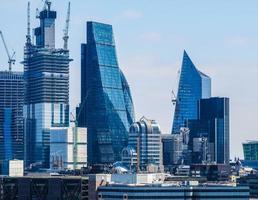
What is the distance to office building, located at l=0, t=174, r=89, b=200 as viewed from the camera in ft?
573

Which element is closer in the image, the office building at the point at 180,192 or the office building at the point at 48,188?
the office building at the point at 180,192

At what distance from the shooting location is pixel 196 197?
545ft

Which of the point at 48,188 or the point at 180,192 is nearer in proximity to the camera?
the point at 180,192

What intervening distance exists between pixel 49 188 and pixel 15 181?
21.7ft

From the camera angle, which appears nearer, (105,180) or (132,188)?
(132,188)

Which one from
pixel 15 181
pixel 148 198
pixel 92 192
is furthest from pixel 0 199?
pixel 148 198

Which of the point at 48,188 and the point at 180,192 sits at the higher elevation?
the point at 48,188

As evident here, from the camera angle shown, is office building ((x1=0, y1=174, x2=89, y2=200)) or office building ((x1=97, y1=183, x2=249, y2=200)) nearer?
office building ((x1=97, y1=183, x2=249, y2=200))

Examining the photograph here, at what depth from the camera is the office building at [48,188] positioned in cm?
17462

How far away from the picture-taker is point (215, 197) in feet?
548

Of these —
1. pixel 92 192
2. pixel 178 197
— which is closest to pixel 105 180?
pixel 92 192

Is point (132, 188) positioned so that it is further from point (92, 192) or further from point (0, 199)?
point (0, 199)

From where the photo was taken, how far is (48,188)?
17488 centimetres

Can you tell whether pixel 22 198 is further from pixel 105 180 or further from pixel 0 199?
pixel 105 180
